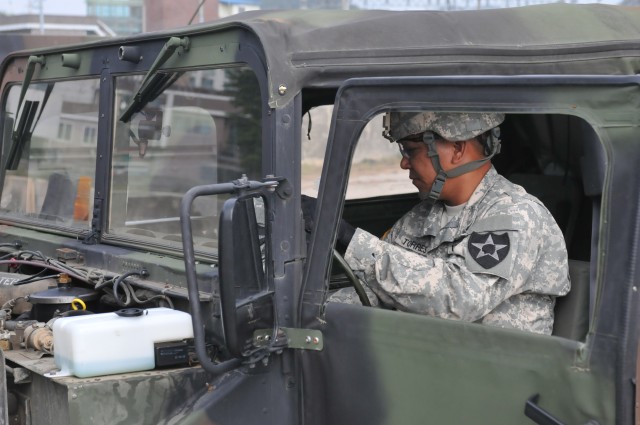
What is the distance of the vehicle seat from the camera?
237 cm

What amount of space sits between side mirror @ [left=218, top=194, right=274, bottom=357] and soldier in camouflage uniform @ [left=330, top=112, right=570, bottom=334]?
0.96ft

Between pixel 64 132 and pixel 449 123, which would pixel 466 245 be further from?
pixel 64 132

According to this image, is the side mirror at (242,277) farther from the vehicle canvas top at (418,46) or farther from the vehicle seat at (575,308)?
the vehicle seat at (575,308)

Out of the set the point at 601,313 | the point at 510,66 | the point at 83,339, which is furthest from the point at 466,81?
the point at 83,339

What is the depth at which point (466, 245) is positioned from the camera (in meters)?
2.35

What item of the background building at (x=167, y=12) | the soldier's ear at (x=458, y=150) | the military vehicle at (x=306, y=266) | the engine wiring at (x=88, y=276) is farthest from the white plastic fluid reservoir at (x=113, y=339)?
the background building at (x=167, y=12)

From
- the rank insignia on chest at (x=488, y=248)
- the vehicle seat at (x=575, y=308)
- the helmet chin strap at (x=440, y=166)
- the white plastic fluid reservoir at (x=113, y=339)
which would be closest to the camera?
the white plastic fluid reservoir at (x=113, y=339)

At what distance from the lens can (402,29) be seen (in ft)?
7.82

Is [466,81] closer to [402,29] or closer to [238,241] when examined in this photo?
[402,29]

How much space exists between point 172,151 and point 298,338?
5.82ft

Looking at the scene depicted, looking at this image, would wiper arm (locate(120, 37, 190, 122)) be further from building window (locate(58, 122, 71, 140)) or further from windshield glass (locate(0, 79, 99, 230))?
building window (locate(58, 122, 71, 140))

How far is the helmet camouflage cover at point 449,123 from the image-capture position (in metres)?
2.42

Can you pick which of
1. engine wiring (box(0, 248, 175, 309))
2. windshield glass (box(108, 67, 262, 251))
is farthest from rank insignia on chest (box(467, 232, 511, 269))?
engine wiring (box(0, 248, 175, 309))

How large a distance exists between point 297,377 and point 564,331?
76cm
